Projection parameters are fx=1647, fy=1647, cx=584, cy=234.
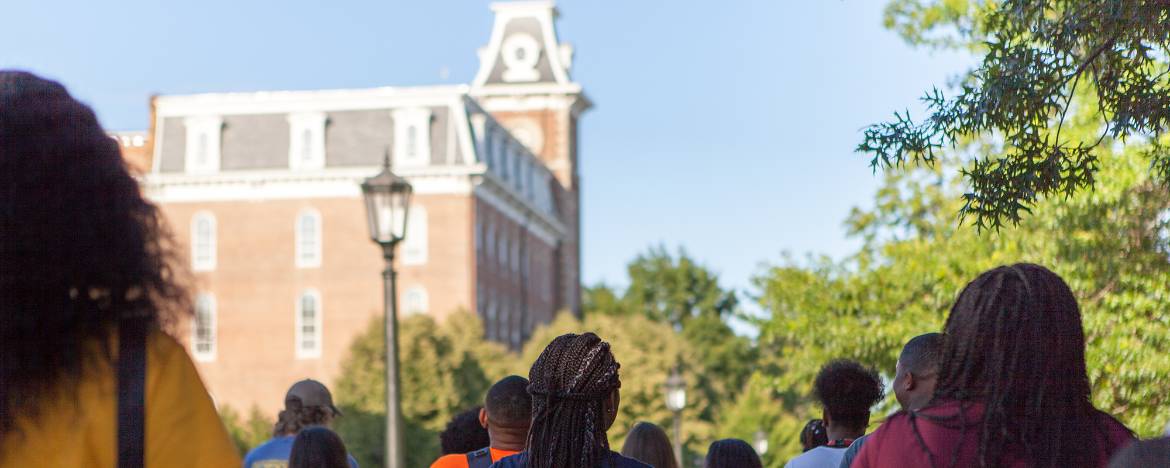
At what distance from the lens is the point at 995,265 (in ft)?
62.4

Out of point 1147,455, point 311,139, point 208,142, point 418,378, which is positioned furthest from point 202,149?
point 1147,455

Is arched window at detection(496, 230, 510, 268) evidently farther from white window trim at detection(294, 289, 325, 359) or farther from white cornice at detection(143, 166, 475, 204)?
white window trim at detection(294, 289, 325, 359)

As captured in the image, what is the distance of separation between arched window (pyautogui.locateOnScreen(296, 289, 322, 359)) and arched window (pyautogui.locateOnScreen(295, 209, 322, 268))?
1066 millimetres

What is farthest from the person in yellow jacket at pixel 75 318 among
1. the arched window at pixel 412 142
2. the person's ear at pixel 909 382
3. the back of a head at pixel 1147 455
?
the arched window at pixel 412 142

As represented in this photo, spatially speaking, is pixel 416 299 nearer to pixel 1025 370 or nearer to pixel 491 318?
pixel 491 318

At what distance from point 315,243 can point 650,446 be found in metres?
52.4

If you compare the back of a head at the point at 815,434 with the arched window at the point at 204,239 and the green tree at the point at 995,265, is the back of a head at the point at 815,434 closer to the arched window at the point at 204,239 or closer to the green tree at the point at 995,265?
the green tree at the point at 995,265

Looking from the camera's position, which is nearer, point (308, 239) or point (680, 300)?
point (308, 239)

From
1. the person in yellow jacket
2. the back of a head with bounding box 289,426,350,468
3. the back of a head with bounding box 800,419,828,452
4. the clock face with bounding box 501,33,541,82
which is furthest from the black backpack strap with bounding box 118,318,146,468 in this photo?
the clock face with bounding box 501,33,541,82

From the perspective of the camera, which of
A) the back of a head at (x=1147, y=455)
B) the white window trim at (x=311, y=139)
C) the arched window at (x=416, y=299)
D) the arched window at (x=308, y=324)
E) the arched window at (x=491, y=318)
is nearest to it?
the back of a head at (x=1147, y=455)

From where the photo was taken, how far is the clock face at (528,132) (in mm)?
75688

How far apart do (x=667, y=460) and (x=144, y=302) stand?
182 inches

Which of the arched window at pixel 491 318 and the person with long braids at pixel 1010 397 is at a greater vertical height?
the arched window at pixel 491 318

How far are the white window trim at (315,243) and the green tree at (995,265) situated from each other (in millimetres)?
34305
